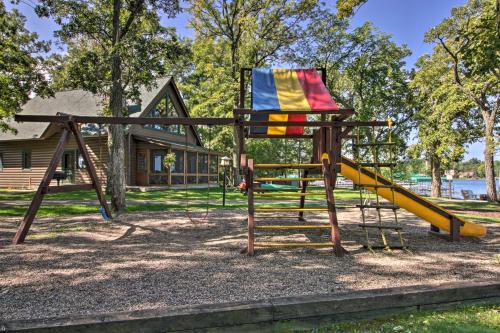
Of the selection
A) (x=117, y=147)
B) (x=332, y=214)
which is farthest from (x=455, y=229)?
(x=117, y=147)

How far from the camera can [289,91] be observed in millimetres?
6828

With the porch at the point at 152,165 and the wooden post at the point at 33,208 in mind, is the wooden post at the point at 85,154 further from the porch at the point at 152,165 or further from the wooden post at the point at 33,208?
the porch at the point at 152,165

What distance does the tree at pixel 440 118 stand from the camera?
1989cm

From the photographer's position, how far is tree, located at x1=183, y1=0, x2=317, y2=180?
93.5ft

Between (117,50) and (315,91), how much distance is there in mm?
7661

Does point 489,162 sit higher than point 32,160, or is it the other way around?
point 32,160

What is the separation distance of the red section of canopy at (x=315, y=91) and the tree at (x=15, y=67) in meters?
13.5

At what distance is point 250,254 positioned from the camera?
18.2 feet

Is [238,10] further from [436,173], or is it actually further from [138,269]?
[138,269]

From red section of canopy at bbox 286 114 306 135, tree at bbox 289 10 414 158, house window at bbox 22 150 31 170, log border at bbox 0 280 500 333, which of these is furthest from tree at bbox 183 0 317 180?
log border at bbox 0 280 500 333

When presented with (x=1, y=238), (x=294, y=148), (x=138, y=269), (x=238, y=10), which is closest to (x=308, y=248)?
(x=138, y=269)

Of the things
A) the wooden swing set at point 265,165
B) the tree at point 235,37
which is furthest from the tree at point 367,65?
the wooden swing set at point 265,165

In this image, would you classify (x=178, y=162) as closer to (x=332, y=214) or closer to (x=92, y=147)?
(x=92, y=147)

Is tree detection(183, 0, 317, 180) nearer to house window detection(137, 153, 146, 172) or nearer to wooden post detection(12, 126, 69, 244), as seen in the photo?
house window detection(137, 153, 146, 172)
